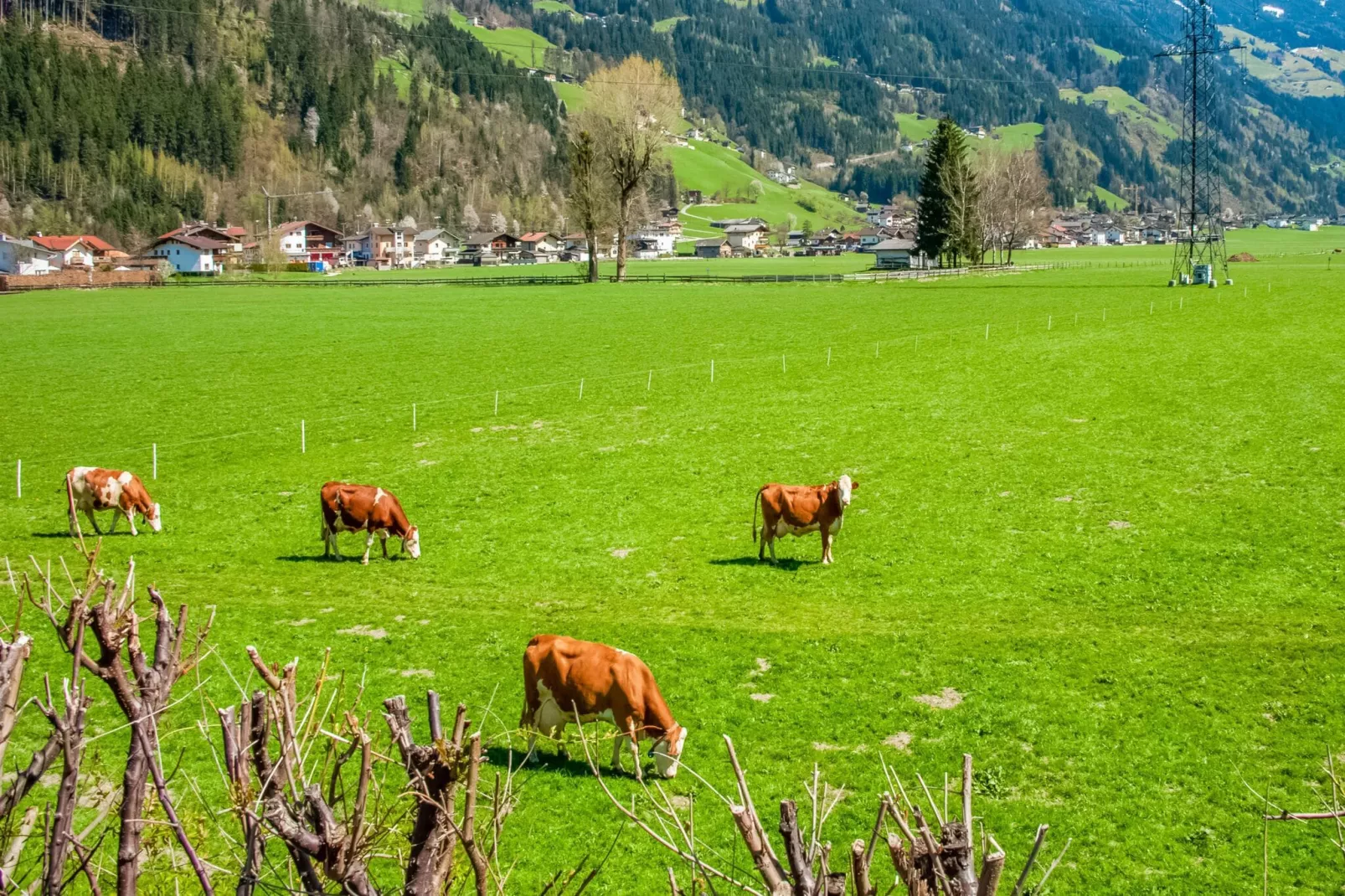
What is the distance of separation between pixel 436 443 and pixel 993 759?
24110 mm

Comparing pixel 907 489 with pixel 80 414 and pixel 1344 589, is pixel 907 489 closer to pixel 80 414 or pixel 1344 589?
pixel 1344 589

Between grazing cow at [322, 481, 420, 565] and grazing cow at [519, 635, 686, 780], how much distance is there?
10.5m

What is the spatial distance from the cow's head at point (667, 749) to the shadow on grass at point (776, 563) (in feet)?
31.7

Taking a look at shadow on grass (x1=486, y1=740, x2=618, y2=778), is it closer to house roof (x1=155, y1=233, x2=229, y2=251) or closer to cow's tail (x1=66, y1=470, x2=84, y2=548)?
cow's tail (x1=66, y1=470, x2=84, y2=548)

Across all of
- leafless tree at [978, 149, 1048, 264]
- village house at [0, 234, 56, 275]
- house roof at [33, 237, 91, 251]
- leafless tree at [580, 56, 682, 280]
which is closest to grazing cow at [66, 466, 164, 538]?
leafless tree at [580, 56, 682, 280]

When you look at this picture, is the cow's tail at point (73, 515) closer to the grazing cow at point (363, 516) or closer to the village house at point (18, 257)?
the grazing cow at point (363, 516)

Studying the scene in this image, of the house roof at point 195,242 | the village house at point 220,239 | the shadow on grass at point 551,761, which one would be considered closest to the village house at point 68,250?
the village house at point 220,239

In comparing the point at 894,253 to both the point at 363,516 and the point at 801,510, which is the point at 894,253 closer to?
the point at 801,510

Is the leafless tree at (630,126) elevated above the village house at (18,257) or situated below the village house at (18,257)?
above

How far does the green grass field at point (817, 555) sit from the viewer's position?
45.2 feet

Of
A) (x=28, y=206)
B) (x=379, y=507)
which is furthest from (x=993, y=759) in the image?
(x=28, y=206)

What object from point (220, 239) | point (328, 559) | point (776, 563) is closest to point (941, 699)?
point (776, 563)

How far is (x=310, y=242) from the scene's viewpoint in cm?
19675

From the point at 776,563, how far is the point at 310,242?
619 feet
